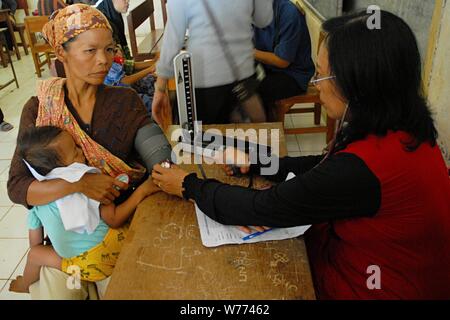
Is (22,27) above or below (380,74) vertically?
below

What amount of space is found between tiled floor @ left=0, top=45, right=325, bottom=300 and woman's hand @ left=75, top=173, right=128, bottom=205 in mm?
980

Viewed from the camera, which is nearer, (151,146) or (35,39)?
(151,146)

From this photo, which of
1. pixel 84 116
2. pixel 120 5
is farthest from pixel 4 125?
pixel 84 116

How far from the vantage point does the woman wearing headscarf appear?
4.40 feet

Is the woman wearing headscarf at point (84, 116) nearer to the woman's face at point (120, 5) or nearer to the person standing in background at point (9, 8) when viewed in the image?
the woman's face at point (120, 5)

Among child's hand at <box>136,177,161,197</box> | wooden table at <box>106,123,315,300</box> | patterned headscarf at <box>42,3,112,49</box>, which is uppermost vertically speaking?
patterned headscarf at <box>42,3,112,49</box>

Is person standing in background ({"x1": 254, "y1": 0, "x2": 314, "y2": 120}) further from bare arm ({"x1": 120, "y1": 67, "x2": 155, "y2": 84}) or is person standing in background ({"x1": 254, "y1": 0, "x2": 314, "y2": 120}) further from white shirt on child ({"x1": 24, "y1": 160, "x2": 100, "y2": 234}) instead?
white shirt on child ({"x1": 24, "y1": 160, "x2": 100, "y2": 234})

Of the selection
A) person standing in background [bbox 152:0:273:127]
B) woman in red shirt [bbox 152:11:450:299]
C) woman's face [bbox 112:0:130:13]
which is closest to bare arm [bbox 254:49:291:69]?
person standing in background [bbox 152:0:273:127]

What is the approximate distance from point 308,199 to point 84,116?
0.88 m

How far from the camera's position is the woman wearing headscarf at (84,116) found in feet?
4.40

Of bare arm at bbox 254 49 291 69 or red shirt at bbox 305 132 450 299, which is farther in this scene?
bare arm at bbox 254 49 291 69

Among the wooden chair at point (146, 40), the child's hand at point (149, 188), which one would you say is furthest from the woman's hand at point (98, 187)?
the wooden chair at point (146, 40)

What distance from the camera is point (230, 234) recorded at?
113 centimetres

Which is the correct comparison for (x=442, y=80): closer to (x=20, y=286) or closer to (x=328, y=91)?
(x=328, y=91)
